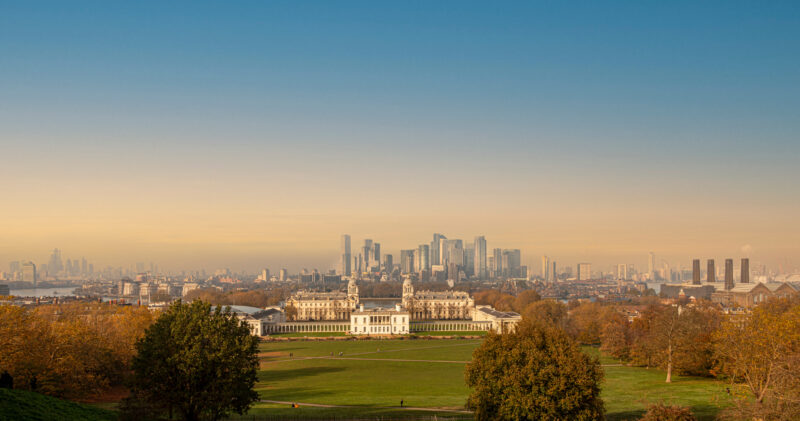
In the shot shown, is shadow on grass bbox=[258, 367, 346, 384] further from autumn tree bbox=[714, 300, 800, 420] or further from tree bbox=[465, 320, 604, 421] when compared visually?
autumn tree bbox=[714, 300, 800, 420]

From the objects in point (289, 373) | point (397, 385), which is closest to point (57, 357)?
point (289, 373)

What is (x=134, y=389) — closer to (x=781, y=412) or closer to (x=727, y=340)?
(x=781, y=412)

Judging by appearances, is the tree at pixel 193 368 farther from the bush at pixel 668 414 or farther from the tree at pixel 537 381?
the bush at pixel 668 414

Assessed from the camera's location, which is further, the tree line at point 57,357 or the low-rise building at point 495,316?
the low-rise building at point 495,316

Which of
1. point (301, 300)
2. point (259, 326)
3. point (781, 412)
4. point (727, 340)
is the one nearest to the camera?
point (781, 412)

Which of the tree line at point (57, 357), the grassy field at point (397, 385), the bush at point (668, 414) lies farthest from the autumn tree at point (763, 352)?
the tree line at point (57, 357)

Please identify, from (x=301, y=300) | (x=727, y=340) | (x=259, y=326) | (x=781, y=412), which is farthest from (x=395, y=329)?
(x=781, y=412)

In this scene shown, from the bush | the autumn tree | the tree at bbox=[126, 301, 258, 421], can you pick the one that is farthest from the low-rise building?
the tree at bbox=[126, 301, 258, 421]
